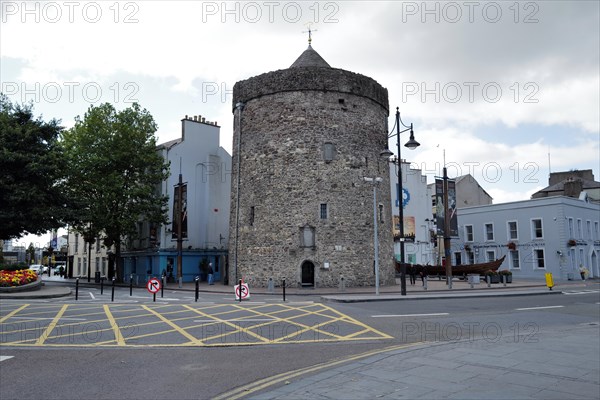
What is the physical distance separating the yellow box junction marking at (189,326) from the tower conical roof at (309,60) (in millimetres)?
23197

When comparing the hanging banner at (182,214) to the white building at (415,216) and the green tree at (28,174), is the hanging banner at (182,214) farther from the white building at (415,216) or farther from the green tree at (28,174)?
the white building at (415,216)

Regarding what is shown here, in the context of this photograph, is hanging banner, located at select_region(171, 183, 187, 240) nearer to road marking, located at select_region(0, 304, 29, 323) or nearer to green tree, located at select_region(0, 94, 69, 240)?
green tree, located at select_region(0, 94, 69, 240)

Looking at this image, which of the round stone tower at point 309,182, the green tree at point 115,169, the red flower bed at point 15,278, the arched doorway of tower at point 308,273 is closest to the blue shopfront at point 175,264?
the green tree at point 115,169

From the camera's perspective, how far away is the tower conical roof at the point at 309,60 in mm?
A: 35188

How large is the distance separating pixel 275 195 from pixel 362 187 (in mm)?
6291

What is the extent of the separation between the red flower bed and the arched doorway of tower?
53.2 ft

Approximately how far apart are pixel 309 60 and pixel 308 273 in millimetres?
16186

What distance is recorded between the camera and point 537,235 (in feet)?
150

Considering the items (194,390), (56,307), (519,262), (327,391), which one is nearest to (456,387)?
(327,391)

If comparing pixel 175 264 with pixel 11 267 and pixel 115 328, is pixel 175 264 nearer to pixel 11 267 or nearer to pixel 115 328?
pixel 11 267

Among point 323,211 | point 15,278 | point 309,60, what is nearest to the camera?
point 15,278

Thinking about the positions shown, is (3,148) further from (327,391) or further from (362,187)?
(327,391)

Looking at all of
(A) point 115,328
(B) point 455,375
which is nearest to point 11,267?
(A) point 115,328

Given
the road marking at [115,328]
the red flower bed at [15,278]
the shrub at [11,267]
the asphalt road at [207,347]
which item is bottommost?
the asphalt road at [207,347]
